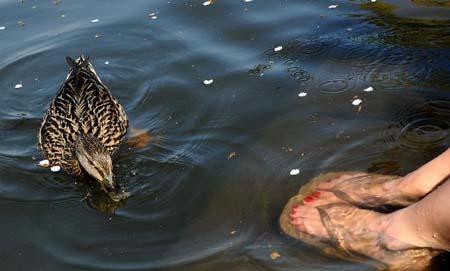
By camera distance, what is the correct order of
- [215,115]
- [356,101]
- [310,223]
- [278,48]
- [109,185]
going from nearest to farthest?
1. [310,223]
2. [109,185]
3. [356,101]
4. [215,115]
5. [278,48]

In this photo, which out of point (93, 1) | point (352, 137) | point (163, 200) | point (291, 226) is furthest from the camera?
point (93, 1)

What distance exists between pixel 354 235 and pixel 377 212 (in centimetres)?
21

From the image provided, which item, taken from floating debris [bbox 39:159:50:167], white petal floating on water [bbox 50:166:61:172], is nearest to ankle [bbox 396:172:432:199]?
white petal floating on water [bbox 50:166:61:172]

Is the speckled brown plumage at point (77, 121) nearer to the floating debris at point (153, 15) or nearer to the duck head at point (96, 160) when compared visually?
the duck head at point (96, 160)

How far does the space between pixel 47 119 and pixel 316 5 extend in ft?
11.2

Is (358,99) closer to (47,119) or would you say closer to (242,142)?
(242,142)

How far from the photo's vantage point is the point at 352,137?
17.2ft

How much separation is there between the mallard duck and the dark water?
6.7 inches

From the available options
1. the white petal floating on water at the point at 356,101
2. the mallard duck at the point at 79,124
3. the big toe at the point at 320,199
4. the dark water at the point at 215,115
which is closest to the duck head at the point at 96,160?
the mallard duck at the point at 79,124

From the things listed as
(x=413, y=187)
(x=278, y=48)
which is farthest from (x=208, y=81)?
(x=413, y=187)

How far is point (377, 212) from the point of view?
4125 mm

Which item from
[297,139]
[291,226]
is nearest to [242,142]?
[297,139]

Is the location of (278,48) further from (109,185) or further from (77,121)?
(109,185)

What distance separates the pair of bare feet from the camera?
365 cm
